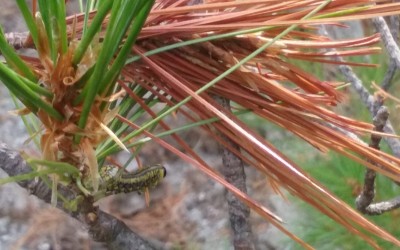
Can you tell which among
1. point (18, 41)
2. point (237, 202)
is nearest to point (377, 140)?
point (237, 202)

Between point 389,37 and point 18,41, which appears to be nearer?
point 18,41

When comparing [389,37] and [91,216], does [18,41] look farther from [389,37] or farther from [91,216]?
[389,37]

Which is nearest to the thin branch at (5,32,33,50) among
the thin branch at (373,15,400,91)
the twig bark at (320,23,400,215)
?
the twig bark at (320,23,400,215)

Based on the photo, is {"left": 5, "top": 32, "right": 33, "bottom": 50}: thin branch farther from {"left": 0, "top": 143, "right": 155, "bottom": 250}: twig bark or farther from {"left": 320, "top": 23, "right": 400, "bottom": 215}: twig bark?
{"left": 320, "top": 23, "right": 400, "bottom": 215}: twig bark

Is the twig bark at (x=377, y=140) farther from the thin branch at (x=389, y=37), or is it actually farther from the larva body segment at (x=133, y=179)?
A: the larva body segment at (x=133, y=179)

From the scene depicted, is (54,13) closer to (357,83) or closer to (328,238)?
(357,83)
